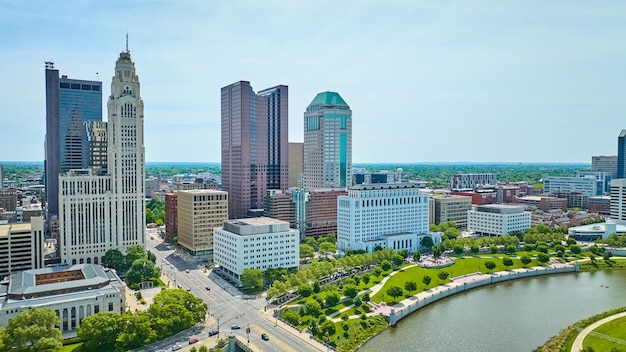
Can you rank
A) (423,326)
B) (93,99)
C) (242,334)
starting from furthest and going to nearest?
(93,99) → (423,326) → (242,334)

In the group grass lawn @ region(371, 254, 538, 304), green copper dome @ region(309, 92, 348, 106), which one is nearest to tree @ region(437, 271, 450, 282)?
grass lawn @ region(371, 254, 538, 304)

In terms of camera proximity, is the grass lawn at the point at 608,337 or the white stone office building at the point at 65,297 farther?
the white stone office building at the point at 65,297

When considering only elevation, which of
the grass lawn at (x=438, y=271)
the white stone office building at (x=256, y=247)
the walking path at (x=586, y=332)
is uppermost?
the white stone office building at (x=256, y=247)

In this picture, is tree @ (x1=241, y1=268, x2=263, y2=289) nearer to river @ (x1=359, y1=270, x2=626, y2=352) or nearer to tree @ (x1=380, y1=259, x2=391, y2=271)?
tree @ (x1=380, y1=259, x2=391, y2=271)

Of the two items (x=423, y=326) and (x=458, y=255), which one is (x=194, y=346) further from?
(x=458, y=255)

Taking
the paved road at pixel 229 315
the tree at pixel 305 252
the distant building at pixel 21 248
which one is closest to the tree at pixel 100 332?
the paved road at pixel 229 315

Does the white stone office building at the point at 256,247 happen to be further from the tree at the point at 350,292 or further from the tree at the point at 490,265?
the tree at the point at 490,265

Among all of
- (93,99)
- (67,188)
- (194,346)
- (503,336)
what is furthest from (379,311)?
(93,99)
